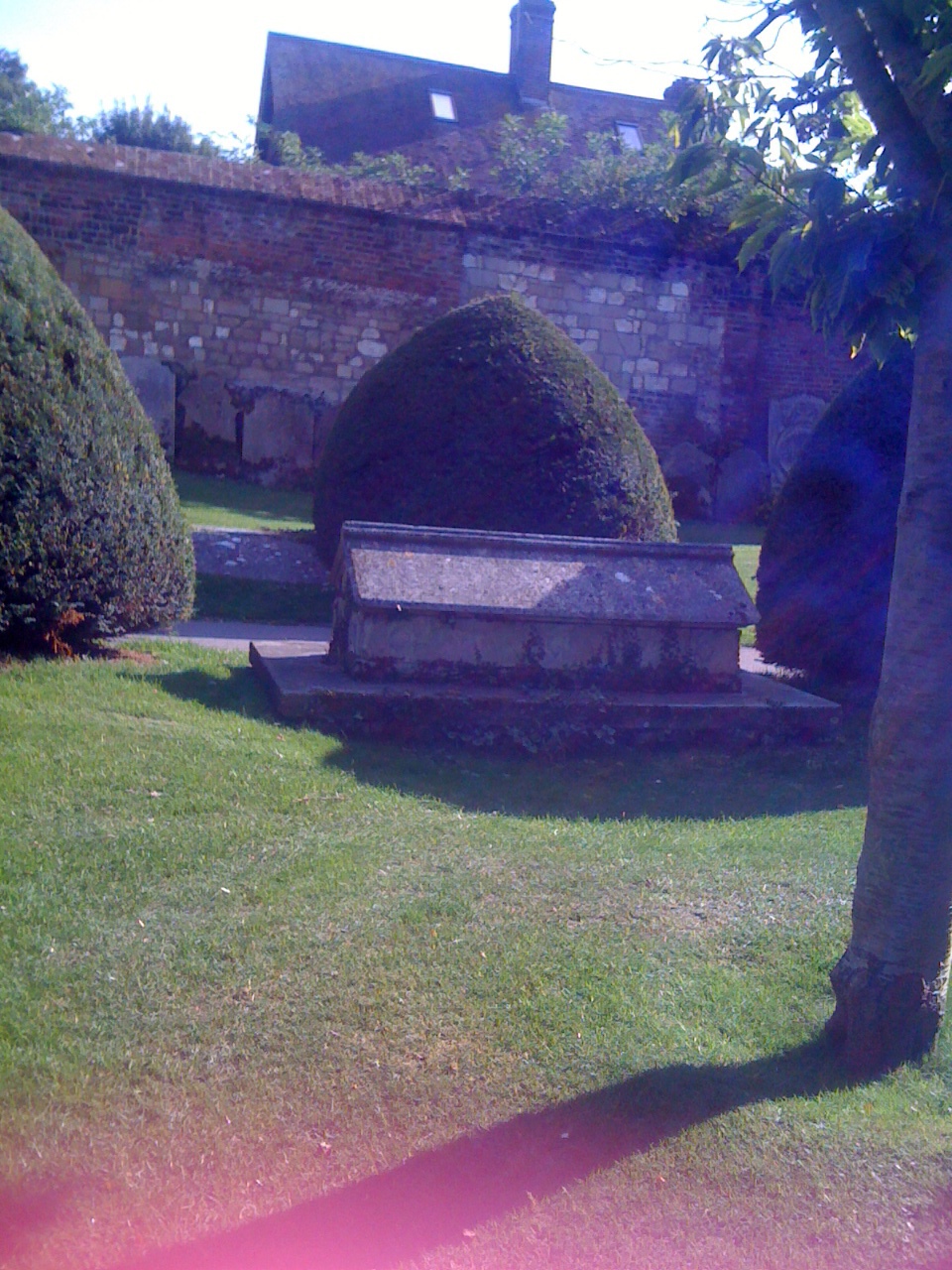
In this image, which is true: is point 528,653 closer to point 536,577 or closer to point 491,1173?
point 536,577

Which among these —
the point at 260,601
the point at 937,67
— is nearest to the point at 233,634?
the point at 260,601

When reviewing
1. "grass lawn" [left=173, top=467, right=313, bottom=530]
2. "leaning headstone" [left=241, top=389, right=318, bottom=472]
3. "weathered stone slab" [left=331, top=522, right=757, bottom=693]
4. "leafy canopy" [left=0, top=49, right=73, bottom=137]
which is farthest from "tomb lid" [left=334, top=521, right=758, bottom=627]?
"leafy canopy" [left=0, top=49, right=73, bottom=137]

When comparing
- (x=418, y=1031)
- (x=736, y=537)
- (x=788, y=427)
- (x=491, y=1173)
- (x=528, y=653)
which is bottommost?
(x=491, y=1173)

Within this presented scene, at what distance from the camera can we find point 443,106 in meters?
28.5

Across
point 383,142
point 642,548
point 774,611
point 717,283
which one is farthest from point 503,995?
point 383,142

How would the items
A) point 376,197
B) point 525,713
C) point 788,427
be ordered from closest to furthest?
point 525,713, point 376,197, point 788,427

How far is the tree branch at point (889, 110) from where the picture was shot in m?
3.43

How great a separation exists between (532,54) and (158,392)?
1830 centimetres

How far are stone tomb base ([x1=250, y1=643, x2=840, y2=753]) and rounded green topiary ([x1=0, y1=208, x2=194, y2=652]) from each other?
3.40ft

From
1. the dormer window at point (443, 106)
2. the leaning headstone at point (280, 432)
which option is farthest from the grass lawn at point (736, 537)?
the dormer window at point (443, 106)

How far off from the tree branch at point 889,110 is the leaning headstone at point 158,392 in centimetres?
1301

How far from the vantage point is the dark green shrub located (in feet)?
27.2

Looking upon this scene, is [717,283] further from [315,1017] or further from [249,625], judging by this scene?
[315,1017]

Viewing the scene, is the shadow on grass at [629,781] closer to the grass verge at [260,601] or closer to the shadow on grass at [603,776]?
the shadow on grass at [603,776]
